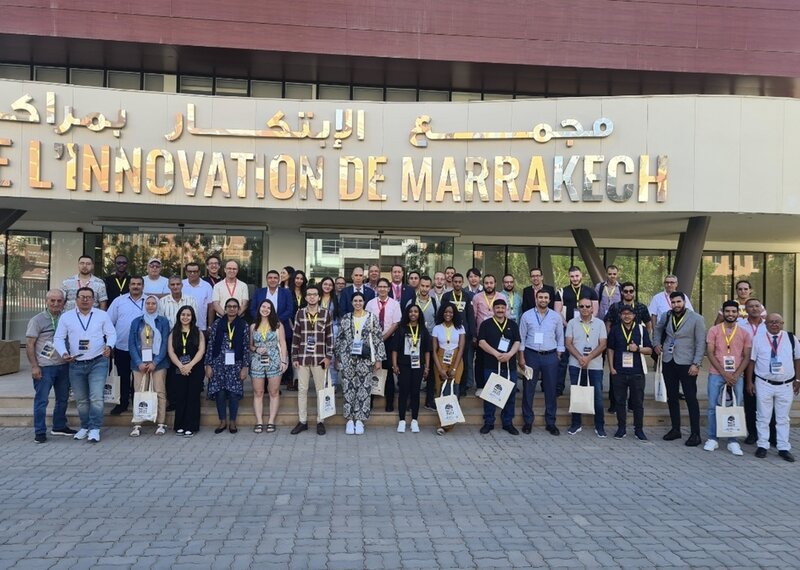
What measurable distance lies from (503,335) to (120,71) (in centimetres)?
1210

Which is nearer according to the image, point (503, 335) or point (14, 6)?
point (503, 335)

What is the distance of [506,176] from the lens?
1118 centimetres

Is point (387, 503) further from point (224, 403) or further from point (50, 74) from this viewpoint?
point (50, 74)

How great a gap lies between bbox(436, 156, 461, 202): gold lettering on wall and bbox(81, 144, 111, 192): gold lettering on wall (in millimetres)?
6544

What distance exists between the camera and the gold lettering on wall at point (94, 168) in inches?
418

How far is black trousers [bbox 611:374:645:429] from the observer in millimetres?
7441

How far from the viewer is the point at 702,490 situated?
5605mm

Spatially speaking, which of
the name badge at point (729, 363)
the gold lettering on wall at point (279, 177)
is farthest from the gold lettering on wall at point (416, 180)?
the name badge at point (729, 363)

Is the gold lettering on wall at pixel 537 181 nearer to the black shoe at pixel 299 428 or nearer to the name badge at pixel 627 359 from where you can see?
the name badge at pixel 627 359

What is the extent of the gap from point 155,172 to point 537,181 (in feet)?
25.2

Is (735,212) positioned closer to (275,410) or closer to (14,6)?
(275,410)

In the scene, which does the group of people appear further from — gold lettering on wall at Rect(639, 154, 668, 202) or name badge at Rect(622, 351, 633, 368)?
gold lettering on wall at Rect(639, 154, 668, 202)

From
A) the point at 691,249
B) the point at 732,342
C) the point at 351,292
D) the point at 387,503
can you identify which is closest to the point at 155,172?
the point at 351,292

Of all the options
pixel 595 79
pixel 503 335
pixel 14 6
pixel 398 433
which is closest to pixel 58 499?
pixel 398 433
